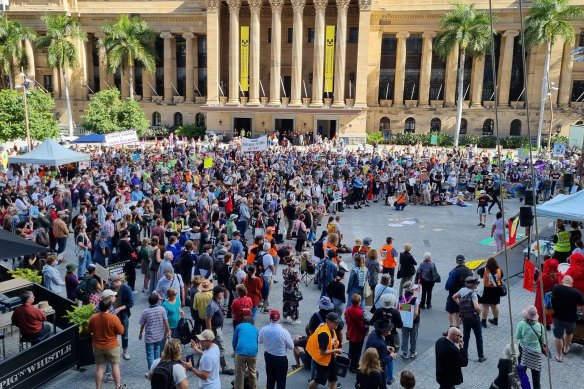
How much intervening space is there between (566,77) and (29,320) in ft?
171

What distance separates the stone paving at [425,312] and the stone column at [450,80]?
30.1 meters

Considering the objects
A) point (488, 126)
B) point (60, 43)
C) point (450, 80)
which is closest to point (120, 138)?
point (60, 43)

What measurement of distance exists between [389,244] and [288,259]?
3002mm

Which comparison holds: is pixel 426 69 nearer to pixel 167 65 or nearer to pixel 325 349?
pixel 167 65

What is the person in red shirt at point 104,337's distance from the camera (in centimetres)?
810

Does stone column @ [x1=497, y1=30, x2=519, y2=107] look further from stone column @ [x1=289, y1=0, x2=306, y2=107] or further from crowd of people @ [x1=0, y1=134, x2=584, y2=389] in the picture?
crowd of people @ [x1=0, y1=134, x2=584, y2=389]

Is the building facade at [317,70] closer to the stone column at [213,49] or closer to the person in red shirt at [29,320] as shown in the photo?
the stone column at [213,49]

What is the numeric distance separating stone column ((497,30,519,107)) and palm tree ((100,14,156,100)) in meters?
34.6

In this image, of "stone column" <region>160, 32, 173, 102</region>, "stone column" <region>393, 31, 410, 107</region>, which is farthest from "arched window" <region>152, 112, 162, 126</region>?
"stone column" <region>393, 31, 410, 107</region>

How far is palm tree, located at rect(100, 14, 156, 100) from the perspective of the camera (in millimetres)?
48812

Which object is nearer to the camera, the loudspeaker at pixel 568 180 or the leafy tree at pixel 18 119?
the loudspeaker at pixel 568 180

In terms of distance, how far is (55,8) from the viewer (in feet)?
177

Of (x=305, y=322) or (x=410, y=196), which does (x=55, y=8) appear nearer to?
(x=410, y=196)

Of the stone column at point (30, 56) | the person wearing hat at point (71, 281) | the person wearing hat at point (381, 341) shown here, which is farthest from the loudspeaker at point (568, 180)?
the stone column at point (30, 56)
